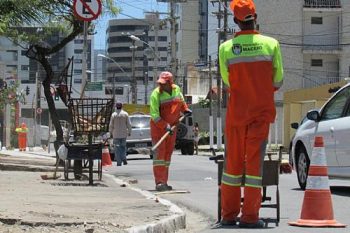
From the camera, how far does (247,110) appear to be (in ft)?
22.9

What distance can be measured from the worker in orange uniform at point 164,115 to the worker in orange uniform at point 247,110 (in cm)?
399

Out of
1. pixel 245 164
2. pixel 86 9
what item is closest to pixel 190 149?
pixel 86 9

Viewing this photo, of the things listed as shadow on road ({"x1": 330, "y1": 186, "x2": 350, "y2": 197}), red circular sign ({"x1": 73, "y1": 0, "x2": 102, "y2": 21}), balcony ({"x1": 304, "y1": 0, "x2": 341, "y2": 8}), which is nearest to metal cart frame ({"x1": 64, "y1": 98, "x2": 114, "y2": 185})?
red circular sign ({"x1": 73, "y1": 0, "x2": 102, "y2": 21})

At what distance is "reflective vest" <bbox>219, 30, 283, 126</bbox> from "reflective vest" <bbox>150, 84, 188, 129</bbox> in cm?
406

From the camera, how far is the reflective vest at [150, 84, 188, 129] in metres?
11.1

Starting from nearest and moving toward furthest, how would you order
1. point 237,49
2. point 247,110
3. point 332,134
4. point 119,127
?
1. point 247,110
2. point 237,49
3. point 332,134
4. point 119,127

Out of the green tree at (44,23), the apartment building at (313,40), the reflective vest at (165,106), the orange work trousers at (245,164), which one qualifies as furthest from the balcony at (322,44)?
the orange work trousers at (245,164)

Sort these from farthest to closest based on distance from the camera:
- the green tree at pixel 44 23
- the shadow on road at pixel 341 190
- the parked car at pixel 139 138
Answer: the parked car at pixel 139 138
the green tree at pixel 44 23
the shadow on road at pixel 341 190

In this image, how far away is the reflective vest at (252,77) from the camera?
6.98m

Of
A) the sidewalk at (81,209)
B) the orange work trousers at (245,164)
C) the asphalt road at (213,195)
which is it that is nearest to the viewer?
the sidewalk at (81,209)

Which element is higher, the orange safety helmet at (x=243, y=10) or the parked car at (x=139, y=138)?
the orange safety helmet at (x=243, y=10)

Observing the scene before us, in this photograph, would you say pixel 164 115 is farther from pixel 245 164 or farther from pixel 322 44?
pixel 322 44

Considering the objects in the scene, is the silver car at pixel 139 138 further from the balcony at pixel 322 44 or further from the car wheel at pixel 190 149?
the balcony at pixel 322 44

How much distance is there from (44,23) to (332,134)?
917 cm
